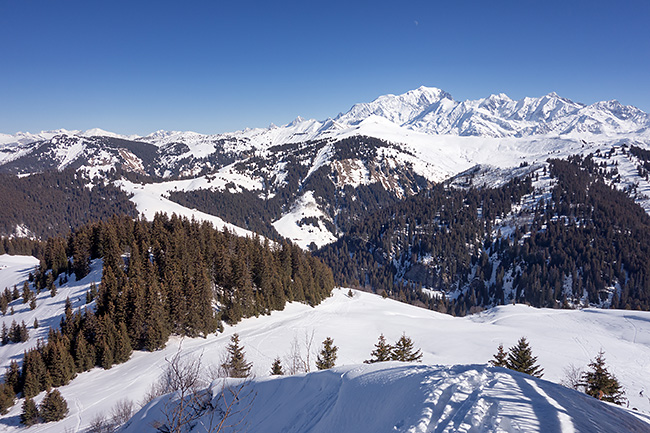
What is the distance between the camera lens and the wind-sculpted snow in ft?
23.4

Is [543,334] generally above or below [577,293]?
above

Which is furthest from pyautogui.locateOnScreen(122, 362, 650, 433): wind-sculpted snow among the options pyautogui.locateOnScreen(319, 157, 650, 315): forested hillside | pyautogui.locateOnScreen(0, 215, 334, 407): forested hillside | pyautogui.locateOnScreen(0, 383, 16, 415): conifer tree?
pyautogui.locateOnScreen(319, 157, 650, 315): forested hillside

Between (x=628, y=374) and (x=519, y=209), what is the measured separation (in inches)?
6401

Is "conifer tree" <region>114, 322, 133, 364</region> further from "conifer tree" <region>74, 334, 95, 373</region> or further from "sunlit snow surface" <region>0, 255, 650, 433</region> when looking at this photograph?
"conifer tree" <region>74, 334, 95, 373</region>

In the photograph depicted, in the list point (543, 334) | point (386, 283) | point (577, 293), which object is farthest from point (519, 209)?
point (543, 334)

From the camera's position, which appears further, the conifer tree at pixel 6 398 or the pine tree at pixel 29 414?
the conifer tree at pixel 6 398

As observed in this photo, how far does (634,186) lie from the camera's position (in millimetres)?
186000

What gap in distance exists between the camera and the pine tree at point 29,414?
103 ft

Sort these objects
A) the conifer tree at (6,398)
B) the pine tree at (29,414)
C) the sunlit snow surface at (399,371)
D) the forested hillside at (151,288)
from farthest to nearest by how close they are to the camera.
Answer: the forested hillside at (151,288) → the conifer tree at (6,398) → the pine tree at (29,414) → the sunlit snow surface at (399,371)

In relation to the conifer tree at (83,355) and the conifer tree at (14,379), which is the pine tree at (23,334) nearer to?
the conifer tree at (14,379)

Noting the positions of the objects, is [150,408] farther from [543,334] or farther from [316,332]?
[543,334]

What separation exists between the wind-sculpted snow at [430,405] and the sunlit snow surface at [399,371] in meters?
0.04

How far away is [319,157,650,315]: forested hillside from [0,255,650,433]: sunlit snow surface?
2462 inches

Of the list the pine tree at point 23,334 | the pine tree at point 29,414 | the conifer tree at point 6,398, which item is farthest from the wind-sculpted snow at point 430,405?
the pine tree at point 23,334
